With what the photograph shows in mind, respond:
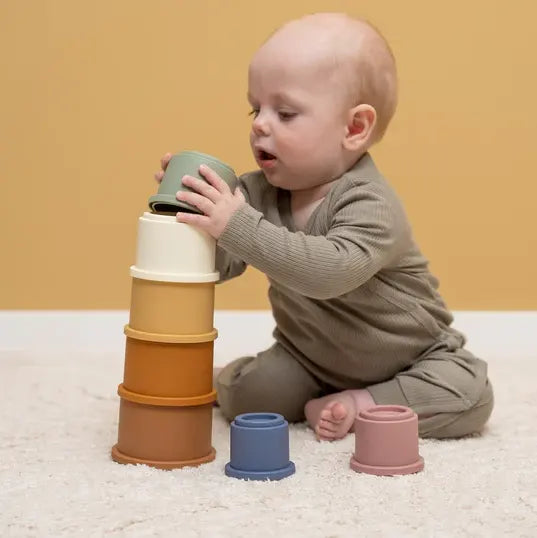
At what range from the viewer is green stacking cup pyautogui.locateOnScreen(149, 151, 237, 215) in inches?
44.9

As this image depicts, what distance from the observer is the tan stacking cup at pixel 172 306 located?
111 cm

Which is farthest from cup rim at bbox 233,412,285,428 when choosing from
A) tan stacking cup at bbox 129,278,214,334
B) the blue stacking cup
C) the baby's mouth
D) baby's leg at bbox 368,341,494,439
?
the baby's mouth

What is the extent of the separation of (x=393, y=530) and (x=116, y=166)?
1314 millimetres

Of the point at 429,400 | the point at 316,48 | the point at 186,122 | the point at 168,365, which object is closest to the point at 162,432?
the point at 168,365

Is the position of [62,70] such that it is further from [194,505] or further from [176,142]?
[194,505]

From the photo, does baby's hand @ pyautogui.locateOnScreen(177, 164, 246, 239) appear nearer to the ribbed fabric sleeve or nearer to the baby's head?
the ribbed fabric sleeve

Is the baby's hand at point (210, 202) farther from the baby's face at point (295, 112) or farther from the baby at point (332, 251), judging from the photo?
the baby's face at point (295, 112)

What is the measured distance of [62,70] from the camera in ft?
6.70

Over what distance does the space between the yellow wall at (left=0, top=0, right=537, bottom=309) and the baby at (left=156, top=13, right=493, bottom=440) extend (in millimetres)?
740

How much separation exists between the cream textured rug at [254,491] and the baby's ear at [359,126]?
39 cm

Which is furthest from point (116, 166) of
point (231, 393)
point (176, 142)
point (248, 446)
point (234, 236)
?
point (248, 446)

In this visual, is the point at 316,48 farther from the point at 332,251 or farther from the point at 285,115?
the point at 332,251

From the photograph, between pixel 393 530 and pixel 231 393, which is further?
pixel 231 393

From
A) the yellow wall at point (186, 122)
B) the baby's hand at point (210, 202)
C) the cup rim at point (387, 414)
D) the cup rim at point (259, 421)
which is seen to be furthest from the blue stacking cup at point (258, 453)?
the yellow wall at point (186, 122)
